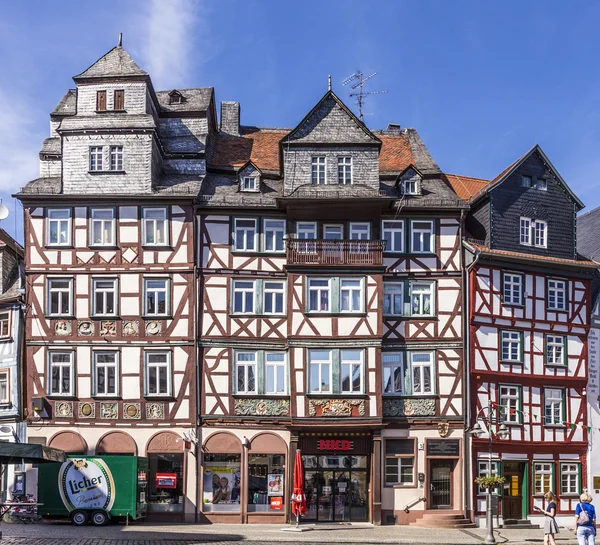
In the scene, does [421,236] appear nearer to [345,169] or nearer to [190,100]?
[345,169]

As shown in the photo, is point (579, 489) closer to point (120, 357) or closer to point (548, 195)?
point (548, 195)

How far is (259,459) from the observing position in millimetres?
37344

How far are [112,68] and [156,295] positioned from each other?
357 inches

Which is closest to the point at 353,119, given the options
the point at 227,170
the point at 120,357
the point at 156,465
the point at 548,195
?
the point at 227,170

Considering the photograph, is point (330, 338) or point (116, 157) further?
point (116, 157)

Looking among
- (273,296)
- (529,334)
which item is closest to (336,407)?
(273,296)

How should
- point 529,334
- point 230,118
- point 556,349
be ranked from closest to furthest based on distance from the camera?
point 529,334, point 556,349, point 230,118

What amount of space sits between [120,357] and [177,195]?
6.34 metres

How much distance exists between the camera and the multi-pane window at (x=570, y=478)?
3953cm

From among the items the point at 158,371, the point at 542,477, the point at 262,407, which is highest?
the point at 158,371

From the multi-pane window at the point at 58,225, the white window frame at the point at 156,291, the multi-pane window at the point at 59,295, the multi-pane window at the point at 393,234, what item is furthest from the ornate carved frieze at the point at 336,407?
the multi-pane window at the point at 58,225

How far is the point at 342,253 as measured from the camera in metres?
37.5

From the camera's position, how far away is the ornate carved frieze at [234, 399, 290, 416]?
1471 inches

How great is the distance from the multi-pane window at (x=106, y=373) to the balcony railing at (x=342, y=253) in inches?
294
